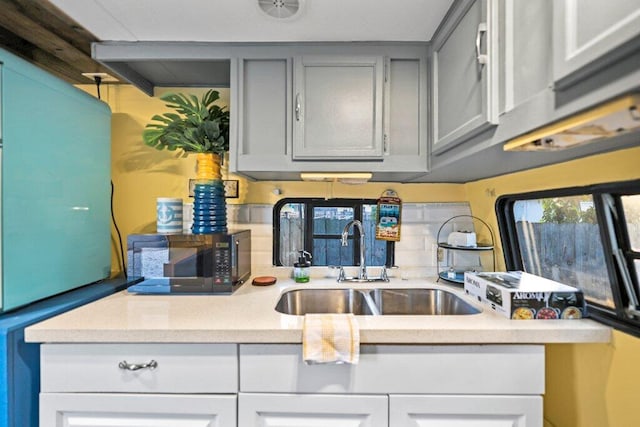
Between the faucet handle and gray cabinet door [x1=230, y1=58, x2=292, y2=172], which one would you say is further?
the faucet handle

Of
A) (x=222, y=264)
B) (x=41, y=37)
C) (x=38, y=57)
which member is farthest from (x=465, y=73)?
(x=38, y=57)

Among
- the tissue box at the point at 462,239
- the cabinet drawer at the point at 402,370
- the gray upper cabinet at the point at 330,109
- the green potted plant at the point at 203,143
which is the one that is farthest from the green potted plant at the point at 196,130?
the tissue box at the point at 462,239

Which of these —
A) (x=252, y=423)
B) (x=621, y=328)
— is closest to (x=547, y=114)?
(x=621, y=328)

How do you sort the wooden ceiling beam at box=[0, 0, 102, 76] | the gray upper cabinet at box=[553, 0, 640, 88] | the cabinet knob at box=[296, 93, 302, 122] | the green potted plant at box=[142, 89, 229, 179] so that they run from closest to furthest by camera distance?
the gray upper cabinet at box=[553, 0, 640, 88] → the wooden ceiling beam at box=[0, 0, 102, 76] → the cabinet knob at box=[296, 93, 302, 122] → the green potted plant at box=[142, 89, 229, 179]

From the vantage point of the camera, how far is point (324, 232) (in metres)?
1.98

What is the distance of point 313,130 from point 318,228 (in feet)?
2.14

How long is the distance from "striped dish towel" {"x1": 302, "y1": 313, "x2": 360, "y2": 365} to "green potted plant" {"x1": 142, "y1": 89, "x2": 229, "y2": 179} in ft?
3.14

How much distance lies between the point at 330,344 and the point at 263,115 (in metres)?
1.05

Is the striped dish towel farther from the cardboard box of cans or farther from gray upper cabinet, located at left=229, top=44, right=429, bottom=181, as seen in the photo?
gray upper cabinet, located at left=229, top=44, right=429, bottom=181

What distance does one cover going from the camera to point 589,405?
123 cm

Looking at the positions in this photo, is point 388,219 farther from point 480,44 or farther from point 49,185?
point 49,185

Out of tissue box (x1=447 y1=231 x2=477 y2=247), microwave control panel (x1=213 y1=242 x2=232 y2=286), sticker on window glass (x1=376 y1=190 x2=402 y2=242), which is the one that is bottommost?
microwave control panel (x1=213 y1=242 x2=232 y2=286)

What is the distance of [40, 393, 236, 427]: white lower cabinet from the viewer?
1143 millimetres

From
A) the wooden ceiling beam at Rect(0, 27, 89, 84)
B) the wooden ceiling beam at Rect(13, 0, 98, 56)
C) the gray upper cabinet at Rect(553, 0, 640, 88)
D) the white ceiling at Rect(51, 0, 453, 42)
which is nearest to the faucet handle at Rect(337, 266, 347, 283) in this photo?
the white ceiling at Rect(51, 0, 453, 42)
